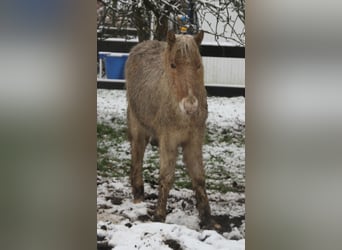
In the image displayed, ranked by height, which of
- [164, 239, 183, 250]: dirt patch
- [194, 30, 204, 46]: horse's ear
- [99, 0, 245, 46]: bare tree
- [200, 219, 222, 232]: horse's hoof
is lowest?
[164, 239, 183, 250]: dirt patch

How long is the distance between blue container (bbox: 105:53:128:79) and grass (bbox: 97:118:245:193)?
233 mm

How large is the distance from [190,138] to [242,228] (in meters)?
0.53

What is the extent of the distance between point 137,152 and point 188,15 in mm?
754

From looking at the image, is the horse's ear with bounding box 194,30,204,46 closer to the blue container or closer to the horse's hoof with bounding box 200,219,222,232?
the blue container

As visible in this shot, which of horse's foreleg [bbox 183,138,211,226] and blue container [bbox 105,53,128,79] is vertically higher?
blue container [bbox 105,53,128,79]

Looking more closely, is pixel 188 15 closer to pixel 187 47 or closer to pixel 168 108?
pixel 187 47

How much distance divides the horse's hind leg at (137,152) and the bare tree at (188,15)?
1.49 feet

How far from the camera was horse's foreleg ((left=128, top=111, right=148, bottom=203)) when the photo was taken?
260cm

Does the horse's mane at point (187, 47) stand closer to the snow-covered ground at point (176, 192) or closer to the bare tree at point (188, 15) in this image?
the bare tree at point (188, 15)

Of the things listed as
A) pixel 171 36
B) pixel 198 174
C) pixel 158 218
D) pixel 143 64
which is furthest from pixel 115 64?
pixel 158 218

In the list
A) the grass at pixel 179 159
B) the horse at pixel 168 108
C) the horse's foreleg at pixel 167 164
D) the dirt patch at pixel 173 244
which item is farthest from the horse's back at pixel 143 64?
the dirt patch at pixel 173 244

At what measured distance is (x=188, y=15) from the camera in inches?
101

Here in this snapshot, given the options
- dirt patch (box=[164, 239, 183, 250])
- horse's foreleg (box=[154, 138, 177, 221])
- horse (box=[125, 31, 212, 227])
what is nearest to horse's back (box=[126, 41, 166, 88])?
horse (box=[125, 31, 212, 227])
